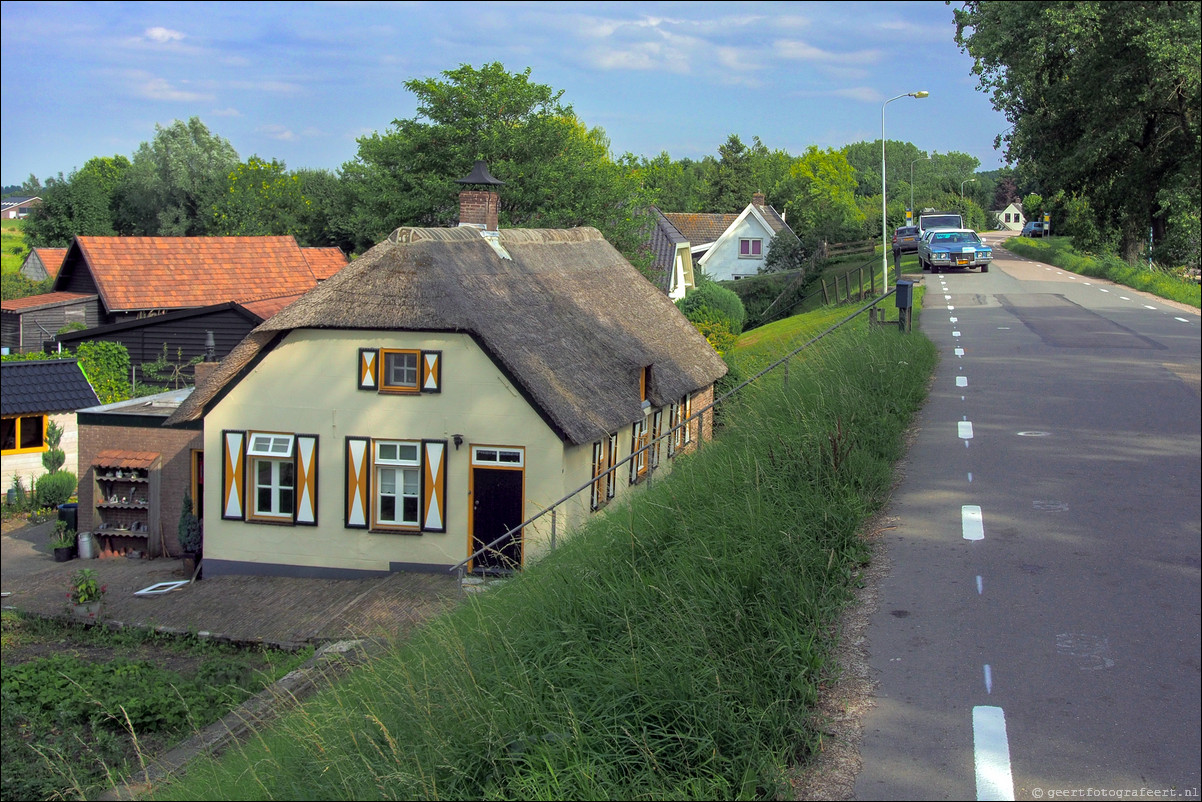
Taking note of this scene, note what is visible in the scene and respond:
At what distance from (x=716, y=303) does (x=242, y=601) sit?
81.8ft

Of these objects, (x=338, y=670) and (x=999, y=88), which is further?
(x=338, y=670)

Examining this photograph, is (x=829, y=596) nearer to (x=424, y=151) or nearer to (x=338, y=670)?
(x=338, y=670)

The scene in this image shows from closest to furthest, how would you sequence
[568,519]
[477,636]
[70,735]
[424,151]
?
[477,636]
[70,735]
[568,519]
[424,151]

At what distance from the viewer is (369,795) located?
523 cm

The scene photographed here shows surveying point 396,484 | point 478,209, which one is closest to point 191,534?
point 396,484

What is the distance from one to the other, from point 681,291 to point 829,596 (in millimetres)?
46693

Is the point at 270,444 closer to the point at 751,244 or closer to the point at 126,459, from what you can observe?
the point at 126,459

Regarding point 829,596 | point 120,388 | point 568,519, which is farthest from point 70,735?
point 120,388

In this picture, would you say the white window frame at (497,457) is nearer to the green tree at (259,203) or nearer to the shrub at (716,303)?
the shrub at (716,303)

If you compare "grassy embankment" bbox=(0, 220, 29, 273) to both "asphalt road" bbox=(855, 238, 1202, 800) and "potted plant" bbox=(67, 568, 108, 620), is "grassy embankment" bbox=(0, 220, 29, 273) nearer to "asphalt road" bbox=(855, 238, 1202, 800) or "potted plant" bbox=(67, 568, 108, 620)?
"potted plant" bbox=(67, 568, 108, 620)

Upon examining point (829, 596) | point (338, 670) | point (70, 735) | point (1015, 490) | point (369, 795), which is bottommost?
point (70, 735)

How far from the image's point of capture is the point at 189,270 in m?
37.9

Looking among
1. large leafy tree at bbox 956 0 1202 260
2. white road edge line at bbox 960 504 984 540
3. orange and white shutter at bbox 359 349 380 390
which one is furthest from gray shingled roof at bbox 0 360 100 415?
large leafy tree at bbox 956 0 1202 260

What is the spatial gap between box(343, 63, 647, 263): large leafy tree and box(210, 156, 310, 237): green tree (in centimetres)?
2537
